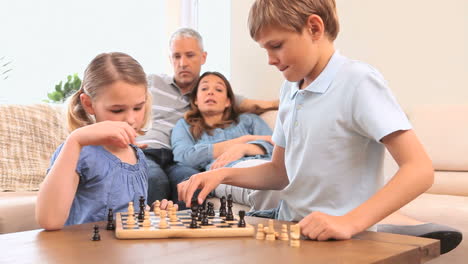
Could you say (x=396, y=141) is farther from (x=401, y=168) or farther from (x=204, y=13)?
(x=204, y=13)

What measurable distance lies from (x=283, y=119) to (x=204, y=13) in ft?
12.2

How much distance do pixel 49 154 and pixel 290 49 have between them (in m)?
2.33

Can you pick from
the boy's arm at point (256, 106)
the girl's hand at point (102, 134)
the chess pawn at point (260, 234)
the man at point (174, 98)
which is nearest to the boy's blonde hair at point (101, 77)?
the girl's hand at point (102, 134)

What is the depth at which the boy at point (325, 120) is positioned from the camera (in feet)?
4.39

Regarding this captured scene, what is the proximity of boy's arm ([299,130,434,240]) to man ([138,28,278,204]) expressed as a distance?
2277 mm

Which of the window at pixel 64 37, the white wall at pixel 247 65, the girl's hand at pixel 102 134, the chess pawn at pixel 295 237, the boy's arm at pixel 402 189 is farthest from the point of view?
the window at pixel 64 37

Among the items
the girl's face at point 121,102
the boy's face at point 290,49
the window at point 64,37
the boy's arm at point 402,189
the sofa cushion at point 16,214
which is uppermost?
the window at point 64,37

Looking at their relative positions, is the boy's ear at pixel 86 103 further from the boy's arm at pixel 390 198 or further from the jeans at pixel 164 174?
the jeans at pixel 164 174

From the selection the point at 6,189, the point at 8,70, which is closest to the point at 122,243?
the point at 6,189

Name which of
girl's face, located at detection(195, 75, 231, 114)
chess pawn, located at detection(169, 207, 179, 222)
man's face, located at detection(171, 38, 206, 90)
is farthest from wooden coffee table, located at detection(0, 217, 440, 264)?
man's face, located at detection(171, 38, 206, 90)

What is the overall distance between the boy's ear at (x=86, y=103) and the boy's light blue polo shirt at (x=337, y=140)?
28.4 inches

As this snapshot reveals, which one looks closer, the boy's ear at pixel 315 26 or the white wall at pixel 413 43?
the boy's ear at pixel 315 26

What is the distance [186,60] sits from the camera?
3889 millimetres

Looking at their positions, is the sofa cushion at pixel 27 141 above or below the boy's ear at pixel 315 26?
below
